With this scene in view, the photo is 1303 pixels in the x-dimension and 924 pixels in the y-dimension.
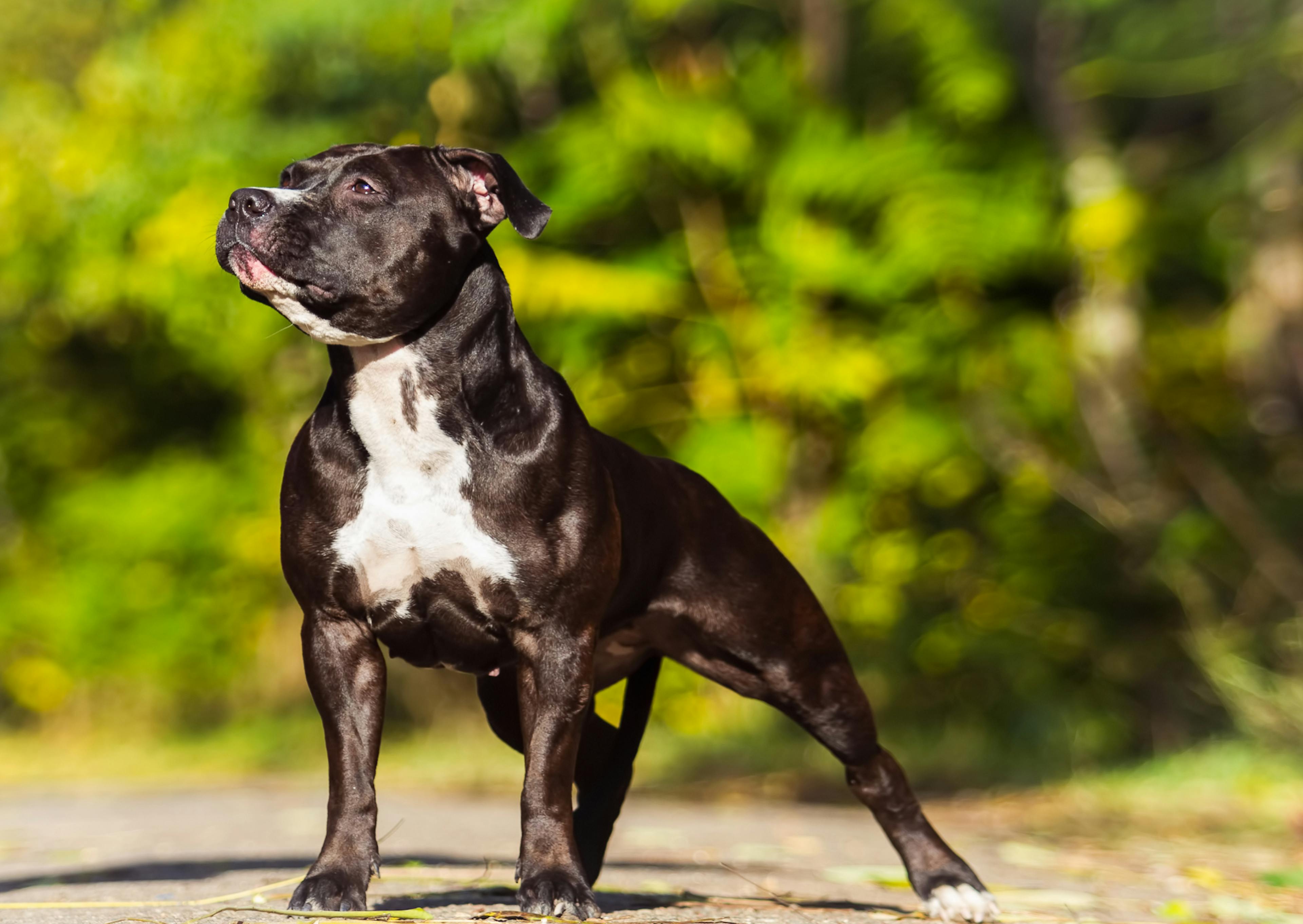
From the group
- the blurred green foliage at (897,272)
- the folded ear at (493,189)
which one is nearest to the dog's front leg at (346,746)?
the folded ear at (493,189)

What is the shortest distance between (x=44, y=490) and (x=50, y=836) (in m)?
7.69

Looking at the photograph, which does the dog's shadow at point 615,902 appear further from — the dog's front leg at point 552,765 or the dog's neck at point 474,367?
the dog's neck at point 474,367

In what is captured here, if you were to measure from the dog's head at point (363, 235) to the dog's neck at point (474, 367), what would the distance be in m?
0.04

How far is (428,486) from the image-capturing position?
372 centimetres

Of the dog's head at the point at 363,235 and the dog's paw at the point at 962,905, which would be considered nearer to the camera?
the dog's head at the point at 363,235

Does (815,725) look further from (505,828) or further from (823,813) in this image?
(823,813)

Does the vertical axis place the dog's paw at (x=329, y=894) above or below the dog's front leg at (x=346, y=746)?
below

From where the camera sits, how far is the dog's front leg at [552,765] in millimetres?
3543

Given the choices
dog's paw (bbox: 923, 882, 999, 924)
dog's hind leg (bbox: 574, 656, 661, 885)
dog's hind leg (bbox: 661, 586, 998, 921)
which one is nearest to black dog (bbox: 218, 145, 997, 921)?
dog's hind leg (bbox: 661, 586, 998, 921)

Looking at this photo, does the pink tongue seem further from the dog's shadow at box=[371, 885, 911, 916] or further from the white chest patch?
the dog's shadow at box=[371, 885, 911, 916]

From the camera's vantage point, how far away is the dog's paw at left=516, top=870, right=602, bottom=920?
351 centimetres

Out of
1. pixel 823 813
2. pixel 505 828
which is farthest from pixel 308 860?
pixel 823 813

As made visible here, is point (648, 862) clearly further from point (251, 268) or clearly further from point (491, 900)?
point (251, 268)

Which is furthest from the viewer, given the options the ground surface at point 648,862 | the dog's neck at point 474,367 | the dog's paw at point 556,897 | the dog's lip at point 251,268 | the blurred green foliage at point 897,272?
the blurred green foliage at point 897,272
